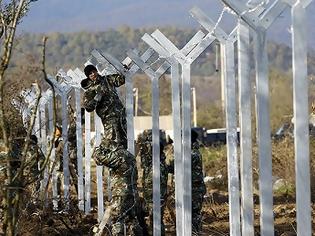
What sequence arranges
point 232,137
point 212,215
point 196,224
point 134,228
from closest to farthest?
point 232,137
point 134,228
point 196,224
point 212,215

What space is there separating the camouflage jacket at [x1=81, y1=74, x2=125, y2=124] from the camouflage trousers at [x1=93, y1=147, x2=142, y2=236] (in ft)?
2.84

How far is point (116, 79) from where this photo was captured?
11.9m

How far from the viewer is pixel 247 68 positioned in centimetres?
710

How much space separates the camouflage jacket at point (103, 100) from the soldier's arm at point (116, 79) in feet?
0.20

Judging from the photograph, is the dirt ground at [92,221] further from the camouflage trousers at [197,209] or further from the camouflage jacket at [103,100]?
the camouflage jacket at [103,100]

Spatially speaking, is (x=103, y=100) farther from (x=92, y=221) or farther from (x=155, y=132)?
(x=92, y=221)

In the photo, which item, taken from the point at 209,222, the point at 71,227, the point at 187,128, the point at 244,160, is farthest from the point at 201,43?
the point at 209,222

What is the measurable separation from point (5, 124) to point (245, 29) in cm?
219

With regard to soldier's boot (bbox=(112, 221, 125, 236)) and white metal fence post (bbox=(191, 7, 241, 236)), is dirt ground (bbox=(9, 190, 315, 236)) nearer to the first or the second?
soldier's boot (bbox=(112, 221, 125, 236))

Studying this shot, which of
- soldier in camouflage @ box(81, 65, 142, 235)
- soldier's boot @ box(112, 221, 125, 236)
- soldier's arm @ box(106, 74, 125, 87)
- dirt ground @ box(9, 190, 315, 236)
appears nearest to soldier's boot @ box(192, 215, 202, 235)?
dirt ground @ box(9, 190, 315, 236)

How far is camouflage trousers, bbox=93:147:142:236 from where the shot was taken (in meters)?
10.4

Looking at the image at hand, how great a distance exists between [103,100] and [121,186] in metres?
1.37

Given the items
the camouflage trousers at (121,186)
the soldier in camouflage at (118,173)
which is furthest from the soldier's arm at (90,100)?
the camouflage trousers at (121,186)

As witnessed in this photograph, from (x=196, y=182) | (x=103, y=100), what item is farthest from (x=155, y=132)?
(x=196, y=182)
